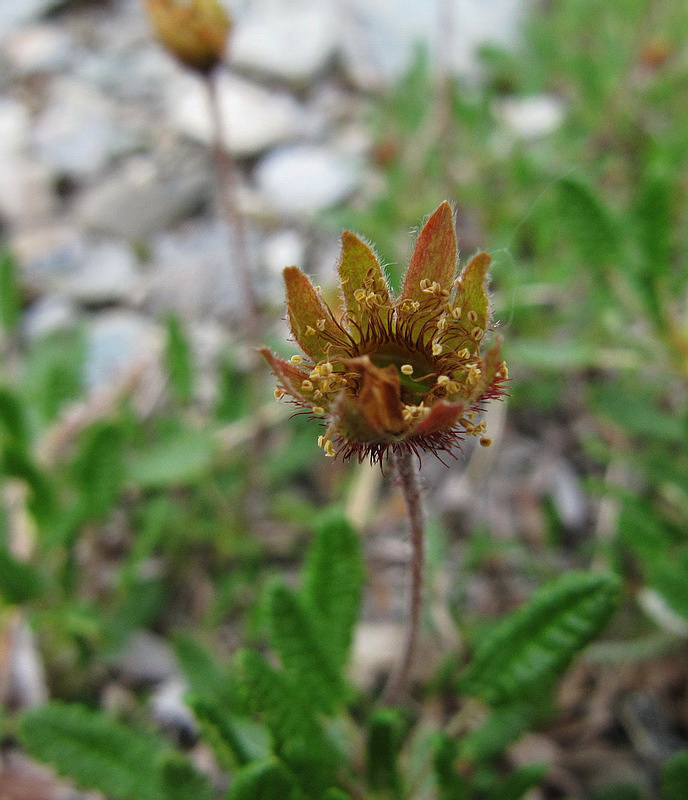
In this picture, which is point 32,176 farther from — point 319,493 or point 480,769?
point 480,769

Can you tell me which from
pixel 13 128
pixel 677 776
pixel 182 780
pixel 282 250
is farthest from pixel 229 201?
pixel 13 128

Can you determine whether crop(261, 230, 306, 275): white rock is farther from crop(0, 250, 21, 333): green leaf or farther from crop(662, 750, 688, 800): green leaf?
crop(662, 750, 688, 800): green leaf

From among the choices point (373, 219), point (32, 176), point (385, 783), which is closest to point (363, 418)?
point (385, 783)

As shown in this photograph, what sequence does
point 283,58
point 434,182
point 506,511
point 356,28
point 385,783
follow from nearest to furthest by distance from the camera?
point 385,783 → point 506,511 → point 434,182 → point 283,58 → point 356,28

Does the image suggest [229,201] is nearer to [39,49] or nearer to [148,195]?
[148,195]

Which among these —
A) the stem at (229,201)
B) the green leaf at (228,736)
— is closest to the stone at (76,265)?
the stem at (229,201)

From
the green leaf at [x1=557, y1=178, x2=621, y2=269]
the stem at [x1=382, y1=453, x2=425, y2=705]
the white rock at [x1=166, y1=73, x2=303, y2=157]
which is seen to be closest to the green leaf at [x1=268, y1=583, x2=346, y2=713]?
the stem at [x1=382, y1=453, x2=425, y2=705]
